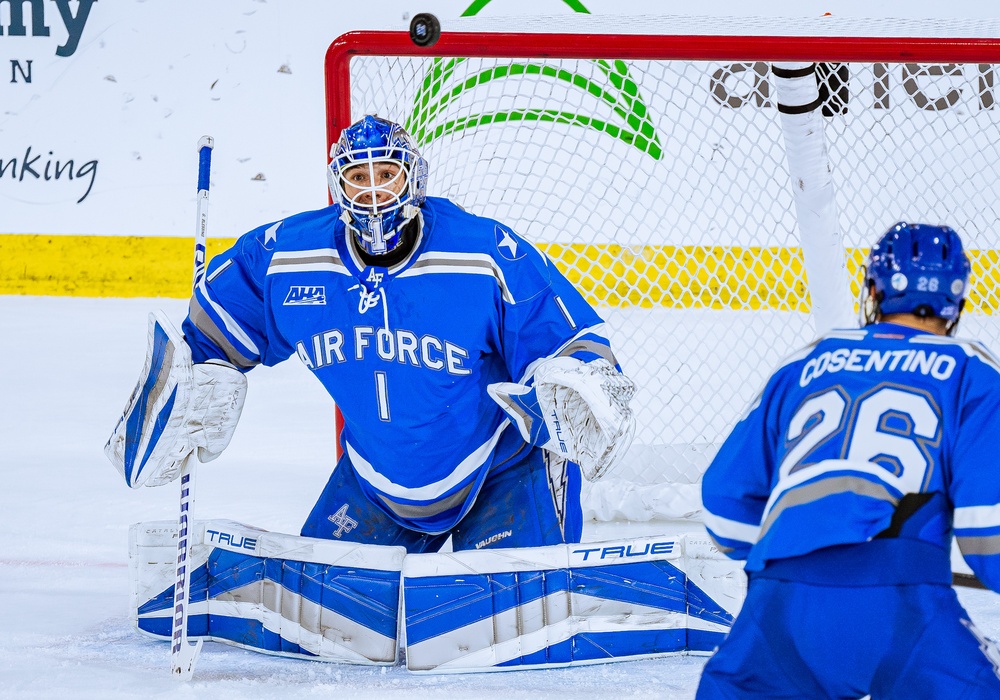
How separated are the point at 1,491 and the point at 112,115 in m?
3.33

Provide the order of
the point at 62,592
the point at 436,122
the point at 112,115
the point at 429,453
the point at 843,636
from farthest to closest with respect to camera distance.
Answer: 1. the point at 112,115
2. the point at 436,122
3. the point at 62,592
4. the point at 429,453
5. the point at 843,636

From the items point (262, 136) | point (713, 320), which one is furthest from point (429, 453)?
point (262, 136)

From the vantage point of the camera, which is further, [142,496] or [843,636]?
[142,496]

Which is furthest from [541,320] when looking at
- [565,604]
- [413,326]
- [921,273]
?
[921,273]

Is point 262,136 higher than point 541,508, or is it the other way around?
point 262,136

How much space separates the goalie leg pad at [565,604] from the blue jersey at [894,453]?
705mm

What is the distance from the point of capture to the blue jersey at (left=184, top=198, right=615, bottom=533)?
193 cm

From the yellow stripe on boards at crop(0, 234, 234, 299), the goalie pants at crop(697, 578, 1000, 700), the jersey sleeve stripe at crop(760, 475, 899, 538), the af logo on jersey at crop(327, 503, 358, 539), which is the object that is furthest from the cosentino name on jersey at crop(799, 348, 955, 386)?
the yellow stripe on boards at crop(0, 234, 234, 299)

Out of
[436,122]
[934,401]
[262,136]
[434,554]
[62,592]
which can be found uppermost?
[262,136]

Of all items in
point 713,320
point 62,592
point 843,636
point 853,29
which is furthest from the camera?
point 713,320

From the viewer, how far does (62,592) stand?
7.65ft

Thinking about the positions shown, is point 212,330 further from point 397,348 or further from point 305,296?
point 397,348

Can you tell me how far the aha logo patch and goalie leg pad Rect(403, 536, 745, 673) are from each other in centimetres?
49

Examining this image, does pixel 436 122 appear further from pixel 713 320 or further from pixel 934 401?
pixel 934 401
